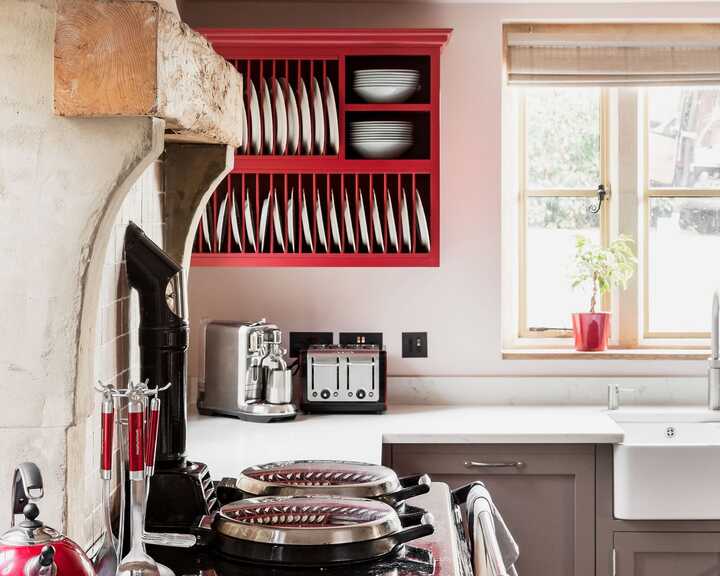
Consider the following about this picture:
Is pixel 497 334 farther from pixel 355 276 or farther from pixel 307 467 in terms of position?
pixel 307 467

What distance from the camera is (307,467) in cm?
198

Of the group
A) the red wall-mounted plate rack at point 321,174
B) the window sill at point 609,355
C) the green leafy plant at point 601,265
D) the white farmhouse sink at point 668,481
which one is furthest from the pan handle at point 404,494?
the green leafy plant at point 601,265

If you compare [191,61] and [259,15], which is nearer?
[191,61]

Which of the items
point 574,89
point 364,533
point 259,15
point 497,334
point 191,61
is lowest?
point 364,533

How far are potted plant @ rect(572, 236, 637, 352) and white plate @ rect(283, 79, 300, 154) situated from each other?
113cm

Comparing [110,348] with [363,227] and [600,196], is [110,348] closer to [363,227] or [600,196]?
[363,227]

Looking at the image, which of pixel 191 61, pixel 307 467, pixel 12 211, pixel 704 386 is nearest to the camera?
pixel 12 211

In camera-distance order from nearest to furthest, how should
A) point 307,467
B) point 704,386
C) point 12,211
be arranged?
point 12,211 < point 307,467 < point 704,386

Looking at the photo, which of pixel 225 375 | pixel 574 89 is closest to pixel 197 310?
pixel 225 375

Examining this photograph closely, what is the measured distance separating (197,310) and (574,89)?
1666 millimetres

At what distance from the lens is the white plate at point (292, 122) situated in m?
3.36

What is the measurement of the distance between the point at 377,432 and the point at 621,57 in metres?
1.72

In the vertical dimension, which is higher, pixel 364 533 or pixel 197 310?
pixel 197 310

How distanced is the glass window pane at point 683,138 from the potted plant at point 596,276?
0.33 metres
